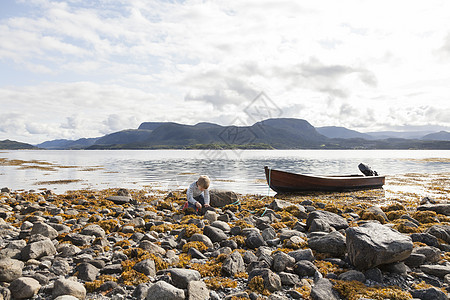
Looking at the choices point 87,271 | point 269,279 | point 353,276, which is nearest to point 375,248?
point 353,276

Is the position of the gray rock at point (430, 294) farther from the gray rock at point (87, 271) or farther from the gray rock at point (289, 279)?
the gray rock at point (87, 271)

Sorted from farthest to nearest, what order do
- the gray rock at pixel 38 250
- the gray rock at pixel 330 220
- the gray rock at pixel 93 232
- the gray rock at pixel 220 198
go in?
the gray rock at pixel 220 198 < the gray rock at pixel 330 220 < the gray rock at pixel 93 232 < the gray rock at pixel 38 250

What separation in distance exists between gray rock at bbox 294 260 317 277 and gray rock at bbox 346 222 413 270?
1.08 meters

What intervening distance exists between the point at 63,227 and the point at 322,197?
19.8 meters

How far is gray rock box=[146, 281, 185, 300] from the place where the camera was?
550 centimetres

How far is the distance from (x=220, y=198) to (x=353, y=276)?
11.0 meters

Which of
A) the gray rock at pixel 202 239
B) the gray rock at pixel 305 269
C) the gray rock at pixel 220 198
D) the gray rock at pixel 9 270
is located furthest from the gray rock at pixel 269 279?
the gray rock at pixel 220 198

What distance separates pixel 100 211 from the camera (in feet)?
50.4

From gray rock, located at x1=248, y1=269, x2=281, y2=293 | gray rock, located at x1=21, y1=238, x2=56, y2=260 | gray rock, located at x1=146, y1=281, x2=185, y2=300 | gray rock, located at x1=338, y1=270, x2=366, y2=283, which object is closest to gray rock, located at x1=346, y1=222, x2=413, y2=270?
gray rock, located at x1=338, y1=270, x2=366, y2=283

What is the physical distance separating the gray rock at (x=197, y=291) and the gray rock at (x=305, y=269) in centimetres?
247

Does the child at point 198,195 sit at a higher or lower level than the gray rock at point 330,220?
higher

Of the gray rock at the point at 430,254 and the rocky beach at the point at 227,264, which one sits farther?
the gray rock at the point at 430,254

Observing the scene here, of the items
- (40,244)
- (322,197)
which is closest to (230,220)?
(40,244)

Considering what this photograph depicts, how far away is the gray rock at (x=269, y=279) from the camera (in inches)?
242
